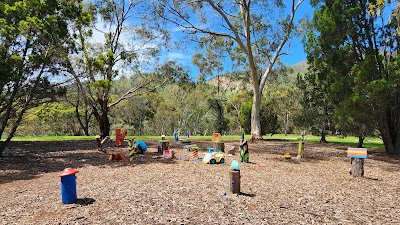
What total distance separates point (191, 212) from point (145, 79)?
60.3 feet

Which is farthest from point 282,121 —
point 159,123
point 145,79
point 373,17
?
point 373,17

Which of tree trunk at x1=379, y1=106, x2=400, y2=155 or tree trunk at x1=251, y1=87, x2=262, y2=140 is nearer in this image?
tree trunk at x1=379, y1=106, x2=400, y2=155

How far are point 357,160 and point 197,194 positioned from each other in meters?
4.88

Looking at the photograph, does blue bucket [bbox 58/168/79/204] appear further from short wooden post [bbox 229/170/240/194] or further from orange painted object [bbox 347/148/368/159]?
orange painted object [bbox 347/148/368/159]

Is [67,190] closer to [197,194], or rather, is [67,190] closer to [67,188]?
[67,188]

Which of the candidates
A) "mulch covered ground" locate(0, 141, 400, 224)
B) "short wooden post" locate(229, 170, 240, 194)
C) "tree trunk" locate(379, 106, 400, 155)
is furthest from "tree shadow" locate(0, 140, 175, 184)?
"tree trunk" locate(379, 106, 400, 155)

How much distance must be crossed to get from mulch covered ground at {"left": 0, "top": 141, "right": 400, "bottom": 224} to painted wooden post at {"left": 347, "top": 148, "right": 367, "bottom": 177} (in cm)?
27

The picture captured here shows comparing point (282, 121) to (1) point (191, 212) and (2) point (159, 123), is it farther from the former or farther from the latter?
(1) point (191, 212)

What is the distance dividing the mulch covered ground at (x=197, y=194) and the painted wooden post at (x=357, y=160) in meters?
0.27

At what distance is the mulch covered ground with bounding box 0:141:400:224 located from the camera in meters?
4.61

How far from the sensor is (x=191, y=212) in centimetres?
474

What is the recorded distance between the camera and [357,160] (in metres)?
8.12

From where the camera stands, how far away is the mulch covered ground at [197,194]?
15.1 feet

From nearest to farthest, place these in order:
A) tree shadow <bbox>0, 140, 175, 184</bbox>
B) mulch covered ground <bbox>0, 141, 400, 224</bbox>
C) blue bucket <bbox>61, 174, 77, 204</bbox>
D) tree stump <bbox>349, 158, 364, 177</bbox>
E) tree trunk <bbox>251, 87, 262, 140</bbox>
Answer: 1. mulch covered ground <bbox>0, 141, 400, 224</bbox>
2. blue bucket <bbox>61, 174, 77, 204</bbox>
3. tree stump <bbox>349, 158, 364, 177</bbox>
4. tree shadow <bbox>0, 140, 175, 184</bbox>
5. tree trunk <bbox>251, 87, 262, 140</bbox>
